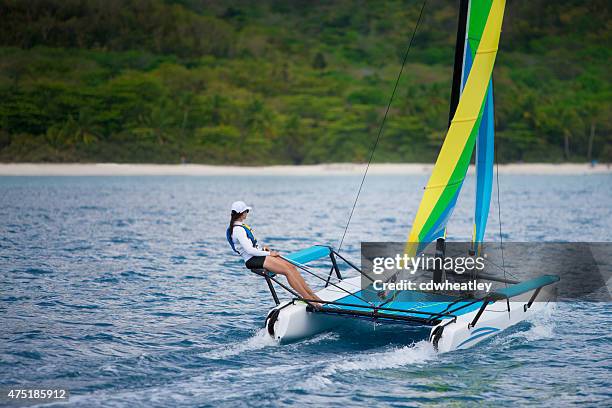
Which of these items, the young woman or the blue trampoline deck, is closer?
→ the blue trampoline deck

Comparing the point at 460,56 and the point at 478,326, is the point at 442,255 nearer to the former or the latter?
the point at 478,326

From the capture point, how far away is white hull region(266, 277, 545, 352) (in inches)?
443

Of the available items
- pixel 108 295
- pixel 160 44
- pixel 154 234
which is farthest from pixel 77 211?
pixel 160 44

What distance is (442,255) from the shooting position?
1341 centimetres

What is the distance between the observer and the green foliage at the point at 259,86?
9356 cm

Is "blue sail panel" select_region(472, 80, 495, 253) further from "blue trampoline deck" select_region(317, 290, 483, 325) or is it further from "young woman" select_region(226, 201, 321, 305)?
"young woman" select_region(226, 201, 321, 305)

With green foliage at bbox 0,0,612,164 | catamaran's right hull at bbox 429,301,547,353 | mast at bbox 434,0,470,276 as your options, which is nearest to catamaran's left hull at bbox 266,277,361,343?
catamaran's right hull at bbox 429,301,547,353

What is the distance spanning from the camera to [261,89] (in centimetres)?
11162

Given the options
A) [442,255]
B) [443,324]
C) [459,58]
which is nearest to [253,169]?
[442,255]

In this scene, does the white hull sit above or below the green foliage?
below

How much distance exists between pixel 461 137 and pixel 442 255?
2.01m

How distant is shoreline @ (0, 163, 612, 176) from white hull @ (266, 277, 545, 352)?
71859mm

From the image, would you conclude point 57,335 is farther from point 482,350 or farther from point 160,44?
point 160,44

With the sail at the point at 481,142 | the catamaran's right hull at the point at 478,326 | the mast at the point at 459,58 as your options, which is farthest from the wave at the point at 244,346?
the mast at the point at 459,58
